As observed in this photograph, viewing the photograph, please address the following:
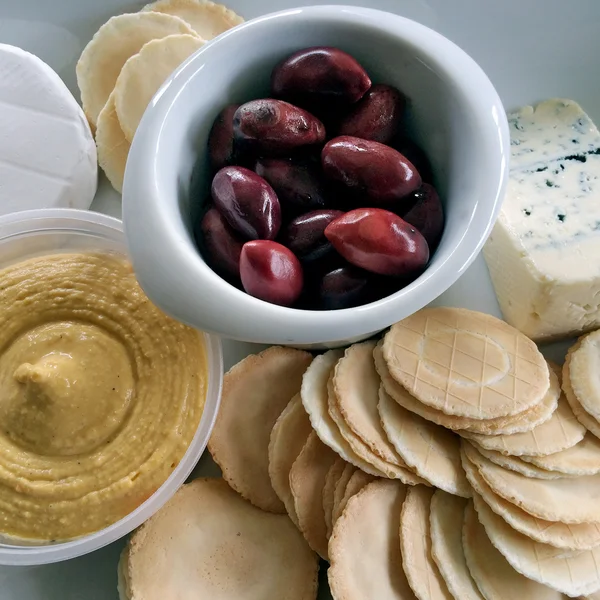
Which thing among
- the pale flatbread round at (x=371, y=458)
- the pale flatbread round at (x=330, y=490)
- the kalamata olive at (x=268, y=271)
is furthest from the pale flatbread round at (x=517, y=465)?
the kalamata olive at (x=268, y=271)

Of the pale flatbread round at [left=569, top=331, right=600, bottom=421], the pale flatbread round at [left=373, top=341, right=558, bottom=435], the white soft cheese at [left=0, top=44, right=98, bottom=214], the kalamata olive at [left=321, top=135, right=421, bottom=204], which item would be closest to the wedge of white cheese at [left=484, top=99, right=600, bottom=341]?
the pale flatbread round at [left=569, top=331, right=600, bottom=421]

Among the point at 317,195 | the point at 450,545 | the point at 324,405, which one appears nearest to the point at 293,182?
the point at 317,195

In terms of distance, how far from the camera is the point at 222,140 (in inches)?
33.7

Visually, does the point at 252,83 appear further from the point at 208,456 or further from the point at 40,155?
the point at 208,456

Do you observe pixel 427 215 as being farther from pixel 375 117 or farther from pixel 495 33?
pixel 495 33

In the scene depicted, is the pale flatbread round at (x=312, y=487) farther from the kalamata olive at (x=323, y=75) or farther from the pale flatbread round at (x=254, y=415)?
the kalamata olive at (x=323, y=75)

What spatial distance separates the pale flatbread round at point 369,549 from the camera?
99cm

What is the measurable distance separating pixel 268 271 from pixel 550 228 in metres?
0.57

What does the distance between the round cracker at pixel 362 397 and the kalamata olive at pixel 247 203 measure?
1.05ft

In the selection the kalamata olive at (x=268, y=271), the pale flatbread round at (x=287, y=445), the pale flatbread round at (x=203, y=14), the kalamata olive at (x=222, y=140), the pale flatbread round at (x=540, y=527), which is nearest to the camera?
the kalamata olive at (x=268, y=271)

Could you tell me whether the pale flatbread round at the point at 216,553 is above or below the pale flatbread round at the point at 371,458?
below

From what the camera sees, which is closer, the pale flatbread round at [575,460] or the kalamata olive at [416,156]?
the kalamata olive at [416,156]

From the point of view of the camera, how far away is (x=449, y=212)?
0.83 metres

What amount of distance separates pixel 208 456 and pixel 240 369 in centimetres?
16
